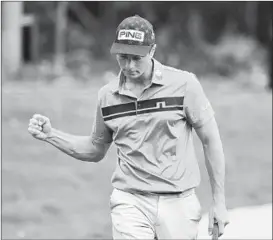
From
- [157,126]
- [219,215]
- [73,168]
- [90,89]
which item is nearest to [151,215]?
[219,215]

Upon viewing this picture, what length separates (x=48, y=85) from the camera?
24.5 m

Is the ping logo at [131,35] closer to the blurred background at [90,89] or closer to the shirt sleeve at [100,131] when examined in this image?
the shirt sleeve at [100,131]

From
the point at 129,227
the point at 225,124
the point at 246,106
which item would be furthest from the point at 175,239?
the point at 246,106

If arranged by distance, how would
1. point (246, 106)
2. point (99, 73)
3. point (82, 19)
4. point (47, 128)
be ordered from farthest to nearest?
point (82, 19) < point (99, 73) < point (246, 106) < point (47, 128)

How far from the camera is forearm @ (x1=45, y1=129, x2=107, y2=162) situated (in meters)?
5.84

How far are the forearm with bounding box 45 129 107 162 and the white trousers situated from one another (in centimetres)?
48

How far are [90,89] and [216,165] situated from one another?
18.1m

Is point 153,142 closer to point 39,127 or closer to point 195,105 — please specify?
point 195,105

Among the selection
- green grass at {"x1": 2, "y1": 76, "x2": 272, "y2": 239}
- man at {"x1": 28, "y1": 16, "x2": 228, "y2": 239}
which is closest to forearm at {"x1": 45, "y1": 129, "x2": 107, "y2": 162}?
man at {"x1": 28, "y1": 16, "x2": 228, "y2": 239}

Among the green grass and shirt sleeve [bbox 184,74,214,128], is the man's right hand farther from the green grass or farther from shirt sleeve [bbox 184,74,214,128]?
the green grass

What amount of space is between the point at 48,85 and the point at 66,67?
2.78 meters

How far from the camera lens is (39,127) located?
568 cm

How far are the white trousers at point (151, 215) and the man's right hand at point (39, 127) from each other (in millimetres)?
595

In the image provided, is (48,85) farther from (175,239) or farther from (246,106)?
(175,239)
